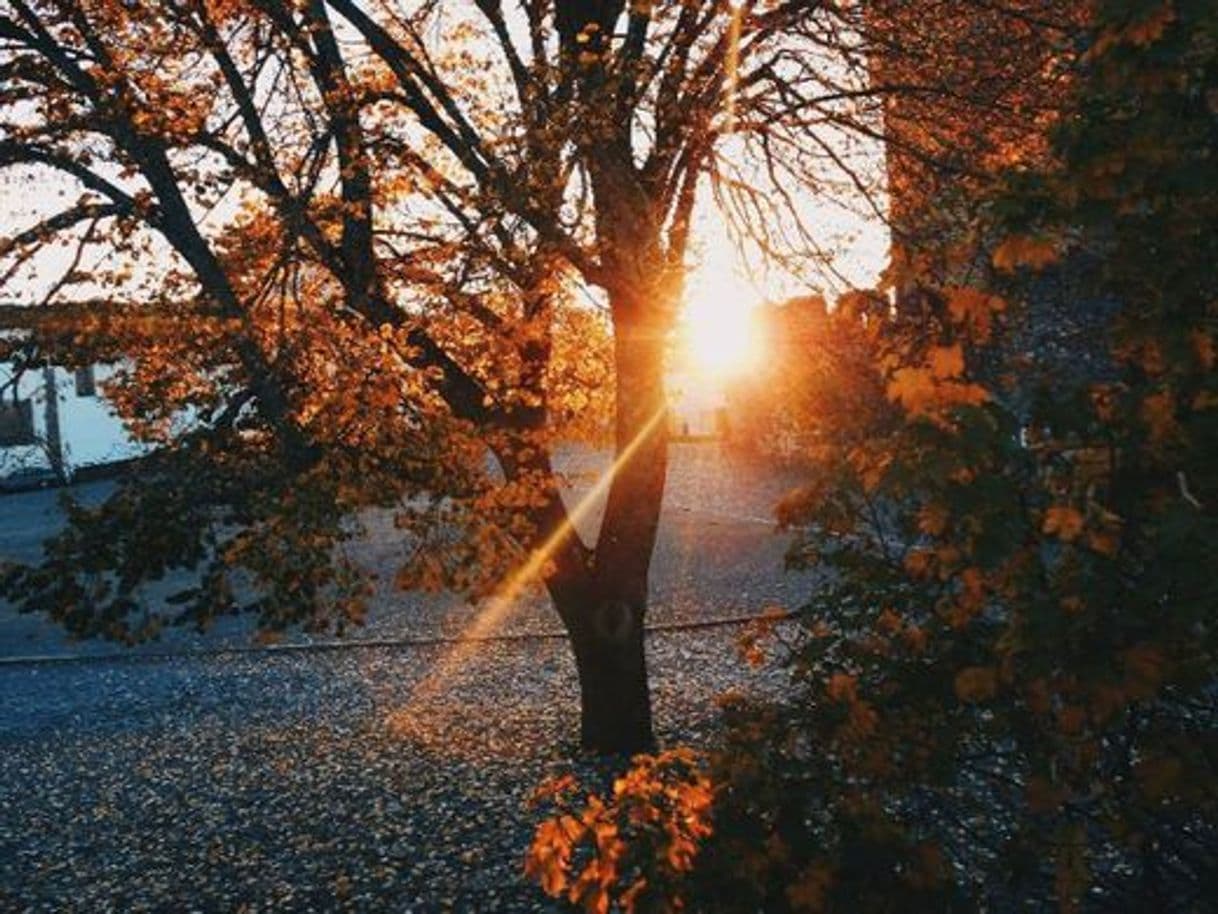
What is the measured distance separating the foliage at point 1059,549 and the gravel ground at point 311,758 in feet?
16.3

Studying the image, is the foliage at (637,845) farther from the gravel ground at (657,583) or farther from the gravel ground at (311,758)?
the gravel ground at (657,583)

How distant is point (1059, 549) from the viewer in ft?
11.6

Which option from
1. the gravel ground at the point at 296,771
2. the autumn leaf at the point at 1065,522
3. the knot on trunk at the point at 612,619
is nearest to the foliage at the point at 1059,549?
the autumn leaf at the point at 1065,522

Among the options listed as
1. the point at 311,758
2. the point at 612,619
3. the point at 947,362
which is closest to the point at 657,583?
the point at 311,758

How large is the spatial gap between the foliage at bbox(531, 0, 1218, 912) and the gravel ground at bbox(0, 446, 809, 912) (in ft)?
16.3

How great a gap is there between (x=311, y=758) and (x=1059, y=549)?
10.0 m

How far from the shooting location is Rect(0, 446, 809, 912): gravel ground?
355 inches

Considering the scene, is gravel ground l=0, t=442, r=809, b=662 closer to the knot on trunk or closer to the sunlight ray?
the sunlight ray

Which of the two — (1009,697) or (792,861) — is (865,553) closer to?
(1009,697)

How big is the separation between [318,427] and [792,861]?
211 inches

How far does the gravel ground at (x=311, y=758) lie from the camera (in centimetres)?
901

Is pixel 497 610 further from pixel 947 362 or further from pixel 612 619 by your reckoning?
pixel 947 362

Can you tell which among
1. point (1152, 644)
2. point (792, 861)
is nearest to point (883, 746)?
point (792, 861)

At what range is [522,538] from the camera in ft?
34.3
